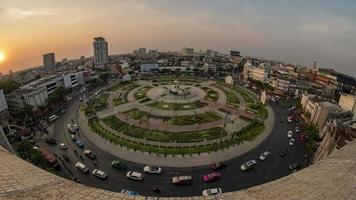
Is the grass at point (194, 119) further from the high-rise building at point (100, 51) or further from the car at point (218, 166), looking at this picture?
the high-rise building at point (100, 51)

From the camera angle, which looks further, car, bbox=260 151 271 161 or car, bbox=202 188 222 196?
car, bbox=260 151 271 161

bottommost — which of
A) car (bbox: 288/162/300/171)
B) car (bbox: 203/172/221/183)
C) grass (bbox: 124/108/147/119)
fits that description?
car (bbox: 203/172/221/183)

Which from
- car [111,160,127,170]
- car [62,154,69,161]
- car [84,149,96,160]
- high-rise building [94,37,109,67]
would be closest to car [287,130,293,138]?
car [111,160,127,170]

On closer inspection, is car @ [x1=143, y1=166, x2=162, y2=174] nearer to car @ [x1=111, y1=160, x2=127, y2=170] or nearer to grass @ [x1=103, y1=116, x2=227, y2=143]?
car @ [x1=111, y1=160, x2=127, y2=170]

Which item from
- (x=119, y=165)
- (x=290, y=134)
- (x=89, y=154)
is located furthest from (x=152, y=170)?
(x=290, y=134)

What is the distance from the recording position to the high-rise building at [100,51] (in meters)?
84.0

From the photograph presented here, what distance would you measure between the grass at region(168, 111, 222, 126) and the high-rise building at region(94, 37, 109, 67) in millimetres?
61326

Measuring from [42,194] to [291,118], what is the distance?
35.9 m

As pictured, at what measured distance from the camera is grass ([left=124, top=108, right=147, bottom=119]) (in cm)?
3416

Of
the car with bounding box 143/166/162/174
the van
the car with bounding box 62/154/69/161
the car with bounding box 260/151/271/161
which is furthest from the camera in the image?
the van

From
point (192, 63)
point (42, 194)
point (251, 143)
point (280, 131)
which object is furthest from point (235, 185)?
point (192, 63)

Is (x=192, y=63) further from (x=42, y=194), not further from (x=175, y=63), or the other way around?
(x=42, y=194)

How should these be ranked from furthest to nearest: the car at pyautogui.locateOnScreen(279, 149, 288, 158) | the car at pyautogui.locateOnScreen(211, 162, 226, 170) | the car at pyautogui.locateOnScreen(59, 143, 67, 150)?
the car at pyautogui.locateOnScreen(59, 143, 67, 150)
the car at pyautogui.locateOnScreen(279, 149, 288, 158)
the car at pyautogui.locateOnScreen(211, 162, 226, 170)

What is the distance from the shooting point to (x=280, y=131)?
102 ft
